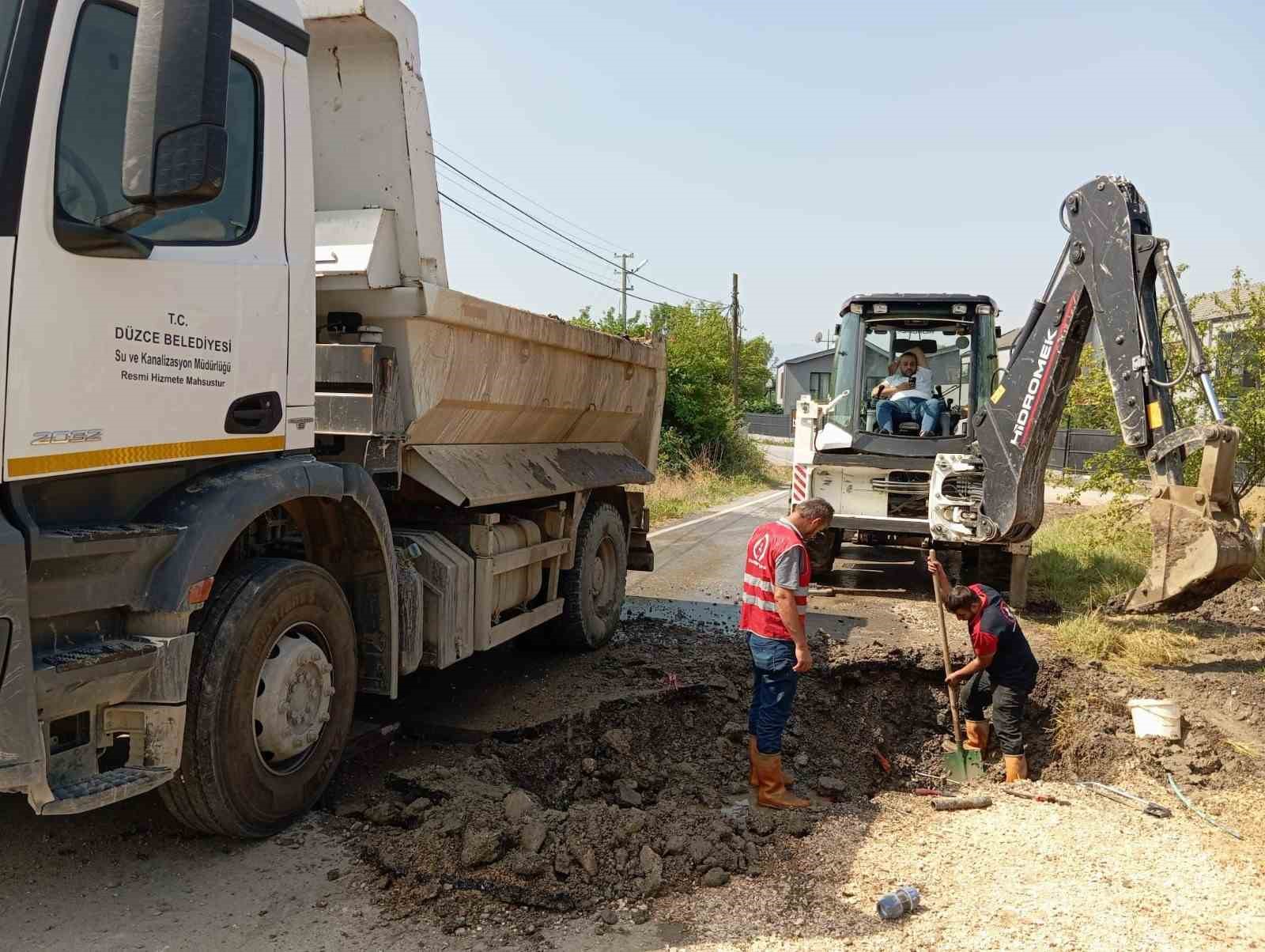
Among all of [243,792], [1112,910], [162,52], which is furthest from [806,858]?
[162,52]

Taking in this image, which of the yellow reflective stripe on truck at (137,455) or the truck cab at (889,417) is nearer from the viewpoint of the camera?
the yellow reflective stripe on truck at (137,455)

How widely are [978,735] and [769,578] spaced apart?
224cm

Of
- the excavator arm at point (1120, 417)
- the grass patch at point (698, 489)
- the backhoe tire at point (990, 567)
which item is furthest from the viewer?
the grass patch at point (698, 489)

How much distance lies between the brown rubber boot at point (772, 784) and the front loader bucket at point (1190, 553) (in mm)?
3085

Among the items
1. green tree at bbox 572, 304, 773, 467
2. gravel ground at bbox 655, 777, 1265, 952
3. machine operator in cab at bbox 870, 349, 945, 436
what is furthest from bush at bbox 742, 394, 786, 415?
gravel ground at bbox 655, 777, 1265, 952

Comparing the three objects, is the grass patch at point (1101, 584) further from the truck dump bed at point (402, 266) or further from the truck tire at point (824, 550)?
the truck dump bed at point (402, 266)

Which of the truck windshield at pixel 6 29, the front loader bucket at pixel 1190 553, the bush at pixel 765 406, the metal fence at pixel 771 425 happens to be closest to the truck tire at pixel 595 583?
the front loader bucket at pixel 1190 553

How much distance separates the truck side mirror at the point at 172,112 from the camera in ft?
9.06

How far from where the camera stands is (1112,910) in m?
3.62

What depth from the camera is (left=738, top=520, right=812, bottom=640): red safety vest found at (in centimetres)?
484

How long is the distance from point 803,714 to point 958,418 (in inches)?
182

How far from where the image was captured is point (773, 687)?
16.1 feet

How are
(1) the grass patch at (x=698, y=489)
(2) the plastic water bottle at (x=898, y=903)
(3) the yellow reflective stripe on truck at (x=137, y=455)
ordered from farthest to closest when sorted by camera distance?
1. (1) the grass patch at (x=698, y=489)
2. (2) the plastic water bottle at (x=898, y=903)
3. (3) the yellow reflective stripe on truck at (x=137, y=455)

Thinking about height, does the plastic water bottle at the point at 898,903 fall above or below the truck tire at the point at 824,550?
below
